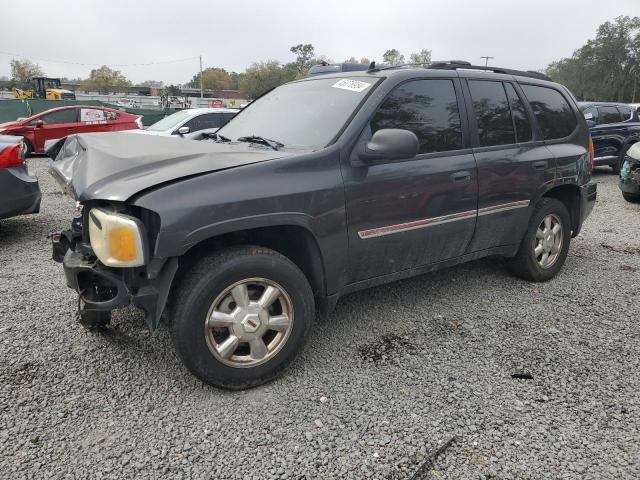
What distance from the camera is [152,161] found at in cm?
251

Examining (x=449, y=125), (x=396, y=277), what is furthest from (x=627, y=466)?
(x=449, y=125)

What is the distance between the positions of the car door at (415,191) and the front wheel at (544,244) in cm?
85

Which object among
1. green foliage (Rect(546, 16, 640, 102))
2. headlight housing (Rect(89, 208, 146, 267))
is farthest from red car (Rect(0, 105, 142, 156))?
green foliage (Rect(546, 16, 640, 102))

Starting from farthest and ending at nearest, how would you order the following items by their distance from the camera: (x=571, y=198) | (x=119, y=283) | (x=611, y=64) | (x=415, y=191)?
1. (x=611, y=64)
2. (x=571, y=198)
3. (x=415, y=191)
4. (x=119, y=283)

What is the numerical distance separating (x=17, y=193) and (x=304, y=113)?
11.6 ft

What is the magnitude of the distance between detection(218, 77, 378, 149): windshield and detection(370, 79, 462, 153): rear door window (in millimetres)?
184

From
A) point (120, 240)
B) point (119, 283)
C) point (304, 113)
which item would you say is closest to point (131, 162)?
point (120, 240)

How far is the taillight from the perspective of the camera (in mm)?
4816

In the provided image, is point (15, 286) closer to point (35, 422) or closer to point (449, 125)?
point (35, 422)

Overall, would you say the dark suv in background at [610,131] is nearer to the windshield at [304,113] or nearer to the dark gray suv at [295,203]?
the dark gray suv at [295,203]

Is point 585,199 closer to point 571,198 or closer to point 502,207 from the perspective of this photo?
point 571,198

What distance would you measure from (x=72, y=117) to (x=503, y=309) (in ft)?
45.5

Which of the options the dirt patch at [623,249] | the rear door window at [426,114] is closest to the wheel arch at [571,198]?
the dirt patch at [623,249]

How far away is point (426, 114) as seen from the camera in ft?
10.5
